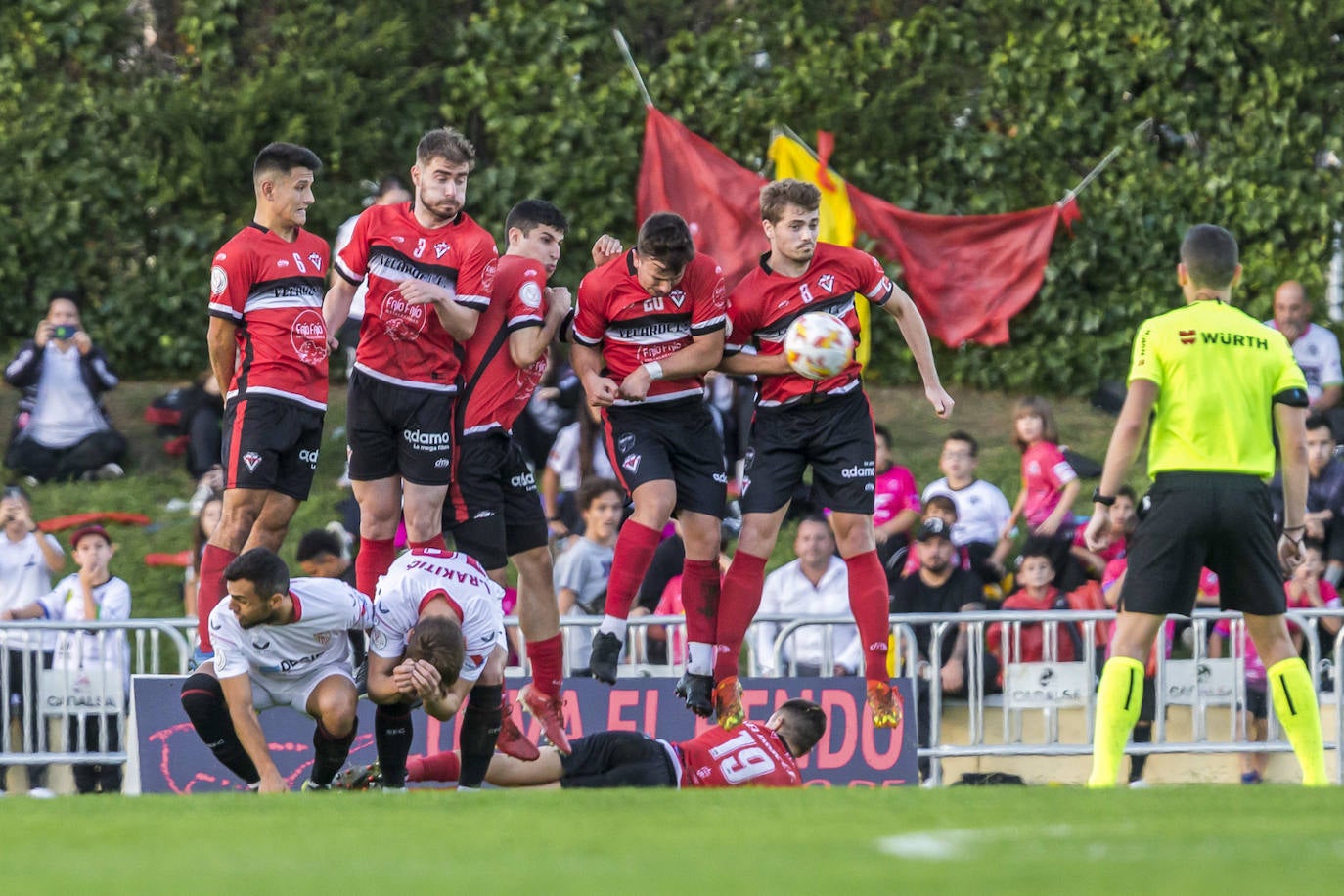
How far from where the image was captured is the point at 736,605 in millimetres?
10016

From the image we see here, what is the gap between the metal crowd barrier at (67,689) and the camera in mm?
11938

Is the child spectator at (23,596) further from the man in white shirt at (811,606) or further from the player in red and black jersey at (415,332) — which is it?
the man in white shirt at (811,606)

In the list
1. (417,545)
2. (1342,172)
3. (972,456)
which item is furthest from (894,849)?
(1342,172)

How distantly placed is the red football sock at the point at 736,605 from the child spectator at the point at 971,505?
4495mm

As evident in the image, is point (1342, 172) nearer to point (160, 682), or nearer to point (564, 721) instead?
point (564, 721)

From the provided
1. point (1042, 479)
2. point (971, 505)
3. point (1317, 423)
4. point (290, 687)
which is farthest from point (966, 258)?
point (290, 687)

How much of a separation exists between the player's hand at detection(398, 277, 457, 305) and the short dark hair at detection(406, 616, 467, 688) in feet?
4.80

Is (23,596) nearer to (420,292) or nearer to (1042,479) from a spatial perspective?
(420,292)

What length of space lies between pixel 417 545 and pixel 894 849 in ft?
14.4

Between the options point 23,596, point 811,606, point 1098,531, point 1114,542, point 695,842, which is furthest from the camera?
point 23,596

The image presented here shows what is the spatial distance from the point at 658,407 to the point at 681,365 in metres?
0.32

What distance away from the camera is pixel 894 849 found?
19.1 ft

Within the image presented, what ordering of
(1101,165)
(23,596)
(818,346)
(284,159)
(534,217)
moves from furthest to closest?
(1101,165) < (23,596) < (534,217) < (284,159) < (818,346)

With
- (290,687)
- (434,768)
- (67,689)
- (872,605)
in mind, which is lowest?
(434,768)
